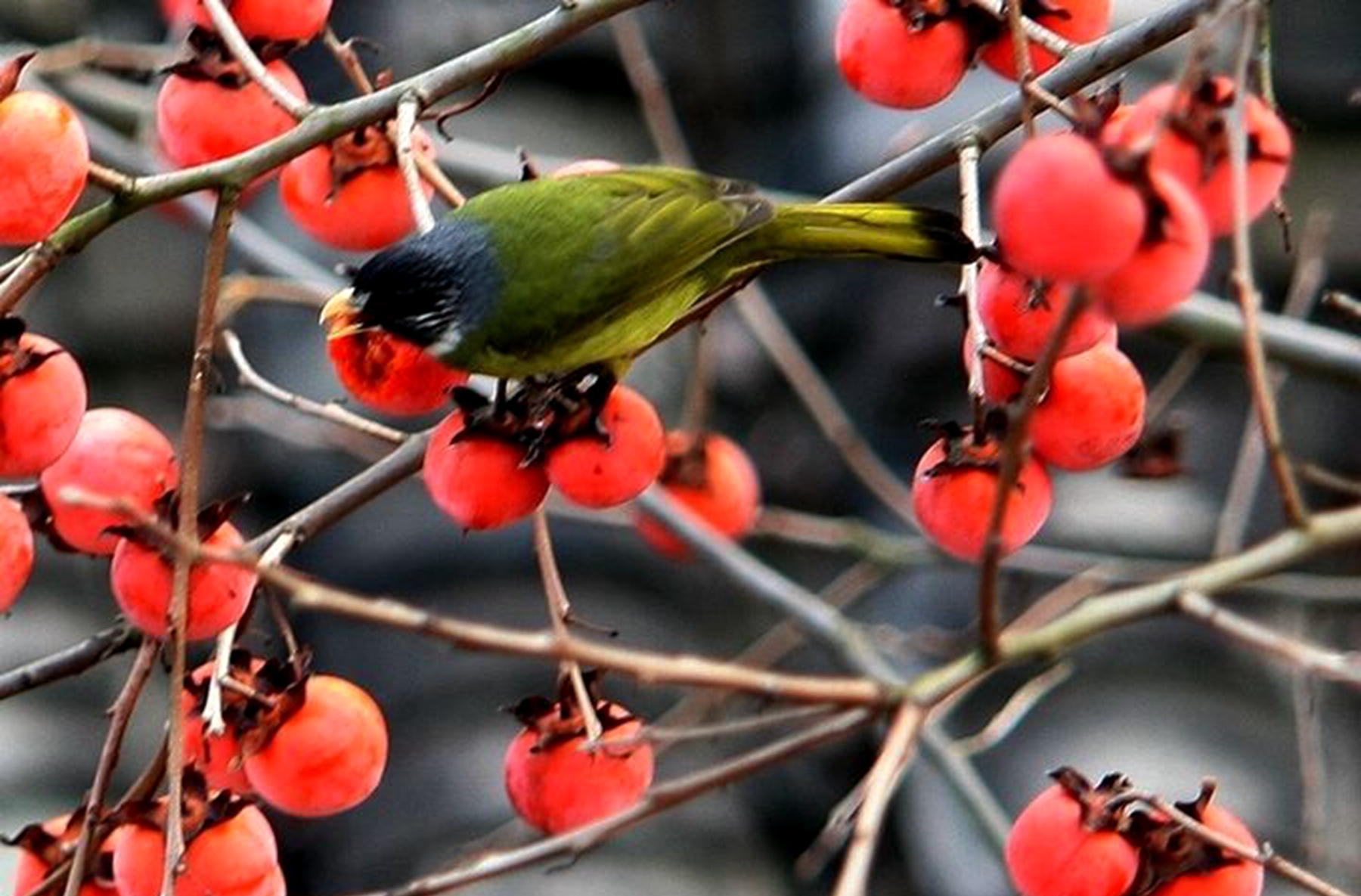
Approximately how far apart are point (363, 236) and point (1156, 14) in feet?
1.73

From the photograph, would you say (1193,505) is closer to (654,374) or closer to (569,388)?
(654,374)

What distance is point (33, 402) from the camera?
1199mm

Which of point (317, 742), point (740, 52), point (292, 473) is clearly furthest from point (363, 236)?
point (740, 52)

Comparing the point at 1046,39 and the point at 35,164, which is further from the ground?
the point at 35,164

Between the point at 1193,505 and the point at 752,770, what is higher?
the point at 752,770

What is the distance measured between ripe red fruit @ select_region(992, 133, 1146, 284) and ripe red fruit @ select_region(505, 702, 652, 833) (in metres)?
0.51

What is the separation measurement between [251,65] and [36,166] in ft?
0.48

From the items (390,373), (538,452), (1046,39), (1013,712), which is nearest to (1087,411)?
(1046,39)

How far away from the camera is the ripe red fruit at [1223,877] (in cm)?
114

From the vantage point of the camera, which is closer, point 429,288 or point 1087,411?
point 1087,411

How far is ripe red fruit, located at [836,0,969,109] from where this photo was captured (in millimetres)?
1298

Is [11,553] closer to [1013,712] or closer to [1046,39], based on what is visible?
[1046,39]

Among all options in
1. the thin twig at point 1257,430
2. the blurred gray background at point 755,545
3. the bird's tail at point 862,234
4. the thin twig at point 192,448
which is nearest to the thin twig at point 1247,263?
the bird's tail at point 862,234

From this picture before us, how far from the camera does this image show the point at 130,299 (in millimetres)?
3375
